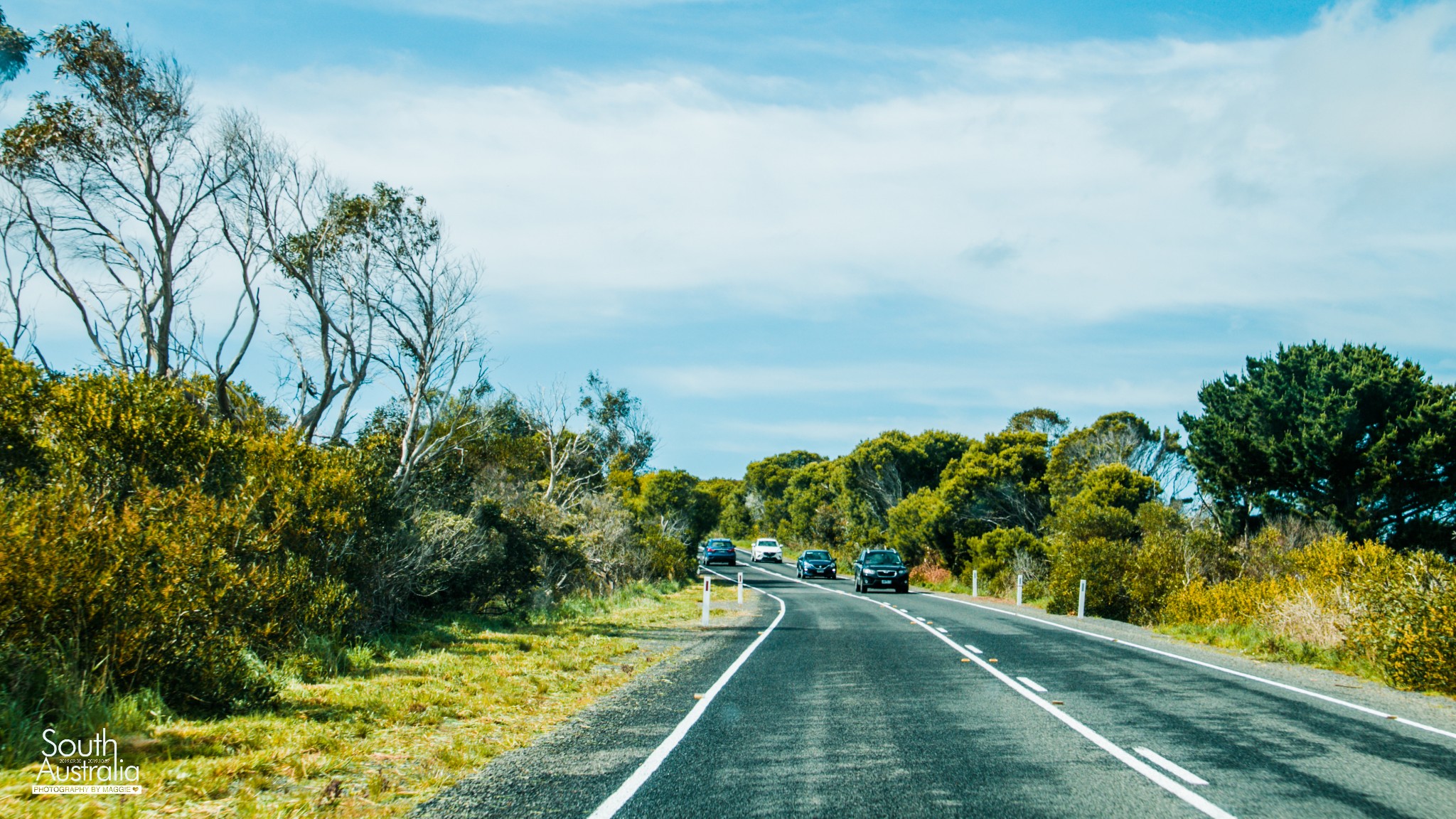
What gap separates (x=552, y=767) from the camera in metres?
7.03

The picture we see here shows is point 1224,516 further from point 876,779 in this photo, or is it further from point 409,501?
point 876,779

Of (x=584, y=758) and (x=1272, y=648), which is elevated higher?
(x=1272, y=648)

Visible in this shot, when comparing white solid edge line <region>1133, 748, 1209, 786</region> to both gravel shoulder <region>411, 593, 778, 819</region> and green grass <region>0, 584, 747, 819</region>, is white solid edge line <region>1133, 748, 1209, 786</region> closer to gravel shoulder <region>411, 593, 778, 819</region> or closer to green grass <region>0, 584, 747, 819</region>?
gravel shoulder <region>411, 593, 778, 819</region>

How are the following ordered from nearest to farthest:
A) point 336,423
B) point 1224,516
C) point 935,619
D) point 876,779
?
1. point 876,779
2. point 935,619
3. point 336,423
4. point 1224,516

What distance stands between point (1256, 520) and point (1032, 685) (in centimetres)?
2639

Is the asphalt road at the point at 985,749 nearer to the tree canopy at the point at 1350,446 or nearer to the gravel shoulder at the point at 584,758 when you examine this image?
the gravel shoulder at the point at 584,758

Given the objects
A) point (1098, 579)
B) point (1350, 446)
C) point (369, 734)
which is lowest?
point (369, 734)

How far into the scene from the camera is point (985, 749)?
7566 mm

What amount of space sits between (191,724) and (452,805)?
3.20 metres

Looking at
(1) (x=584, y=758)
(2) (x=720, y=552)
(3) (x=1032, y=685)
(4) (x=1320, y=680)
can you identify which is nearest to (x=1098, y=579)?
(4) (x=1320, y=680)

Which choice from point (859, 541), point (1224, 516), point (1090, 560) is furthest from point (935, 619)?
point (859, 541)

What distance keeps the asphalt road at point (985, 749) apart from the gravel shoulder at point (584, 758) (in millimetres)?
28

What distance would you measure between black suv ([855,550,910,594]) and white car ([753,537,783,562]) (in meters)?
33.2

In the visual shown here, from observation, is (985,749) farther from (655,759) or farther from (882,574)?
(882,574)
